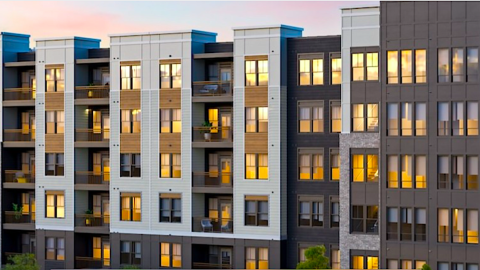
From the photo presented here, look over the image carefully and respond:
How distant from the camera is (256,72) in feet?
213

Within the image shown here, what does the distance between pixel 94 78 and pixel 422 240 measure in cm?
2394

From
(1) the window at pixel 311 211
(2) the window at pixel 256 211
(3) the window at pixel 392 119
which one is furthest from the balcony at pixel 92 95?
(3) the window at pixel 392 119

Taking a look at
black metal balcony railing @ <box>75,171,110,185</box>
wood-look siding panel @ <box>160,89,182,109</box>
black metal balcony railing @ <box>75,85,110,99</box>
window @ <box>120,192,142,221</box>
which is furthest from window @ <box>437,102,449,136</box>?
black metal balcony railing @ <box>75,171,110,185</box>

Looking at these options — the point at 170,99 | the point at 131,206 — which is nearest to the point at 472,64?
the point at 170,99

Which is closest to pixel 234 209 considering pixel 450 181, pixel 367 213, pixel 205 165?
pixel 205 165

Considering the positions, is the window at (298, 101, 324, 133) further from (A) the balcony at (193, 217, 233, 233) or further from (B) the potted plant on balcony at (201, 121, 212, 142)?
(A) the balcony at (193, 217, 233, 233)

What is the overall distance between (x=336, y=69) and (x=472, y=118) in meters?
8.47

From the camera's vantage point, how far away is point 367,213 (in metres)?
61.9

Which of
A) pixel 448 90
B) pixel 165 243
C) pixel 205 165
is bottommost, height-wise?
pixel 165 243

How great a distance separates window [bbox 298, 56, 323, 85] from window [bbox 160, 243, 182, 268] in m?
12.5

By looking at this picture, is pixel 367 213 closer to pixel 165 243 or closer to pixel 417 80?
pixel 417 80

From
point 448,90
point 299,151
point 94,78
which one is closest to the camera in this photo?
point 448,90

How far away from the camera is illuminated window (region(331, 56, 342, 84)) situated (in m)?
63.4

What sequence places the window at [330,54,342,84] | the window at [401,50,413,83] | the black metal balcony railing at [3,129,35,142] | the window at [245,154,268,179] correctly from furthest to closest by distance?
the black metal balcony railing at [3,129,35,142] → the window at [245,154,268,179] → the window at [330,54,342,84] → the window at [401,50,413,83]
